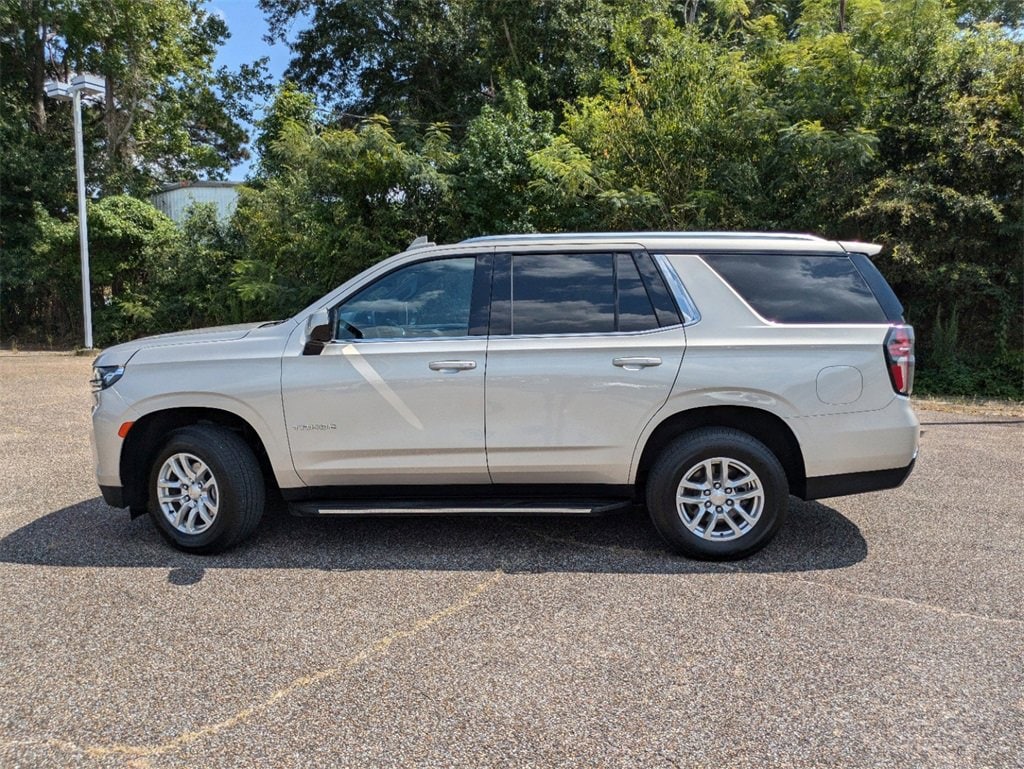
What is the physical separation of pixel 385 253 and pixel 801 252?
411 inches

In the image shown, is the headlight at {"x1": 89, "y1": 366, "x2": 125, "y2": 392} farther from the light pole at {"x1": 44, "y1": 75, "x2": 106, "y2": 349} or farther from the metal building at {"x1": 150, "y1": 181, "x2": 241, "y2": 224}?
the metal building at {"x1": 150, "y1": 181, "x2": 241, "y2": 224}

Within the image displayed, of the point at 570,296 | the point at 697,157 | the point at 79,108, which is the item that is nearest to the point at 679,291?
the point at 570,296

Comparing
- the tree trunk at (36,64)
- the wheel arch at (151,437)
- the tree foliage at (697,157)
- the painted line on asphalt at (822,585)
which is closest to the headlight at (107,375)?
the wheel arch at (151,437)

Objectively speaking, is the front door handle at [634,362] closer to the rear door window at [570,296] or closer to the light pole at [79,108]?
the rear door window at [570,296]

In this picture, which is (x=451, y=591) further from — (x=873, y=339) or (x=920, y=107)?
(x=920, y=107)

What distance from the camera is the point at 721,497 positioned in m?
4.36

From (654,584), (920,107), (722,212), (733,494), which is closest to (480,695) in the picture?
(654,584)

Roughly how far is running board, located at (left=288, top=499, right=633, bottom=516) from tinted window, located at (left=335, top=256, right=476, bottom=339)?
3.22 feet

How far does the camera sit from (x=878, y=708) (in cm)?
292

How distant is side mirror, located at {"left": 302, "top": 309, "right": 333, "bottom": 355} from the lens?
4426 mm

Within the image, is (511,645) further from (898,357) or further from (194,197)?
(194,197)

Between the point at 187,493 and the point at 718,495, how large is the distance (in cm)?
311

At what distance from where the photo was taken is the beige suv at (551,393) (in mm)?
4332

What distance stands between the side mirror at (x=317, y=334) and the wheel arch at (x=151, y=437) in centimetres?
64
